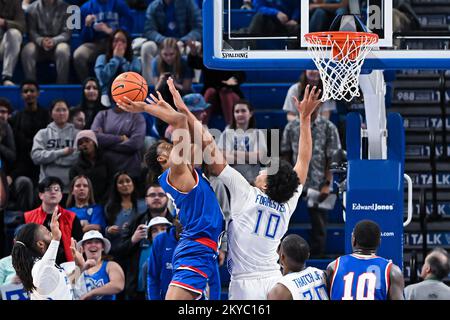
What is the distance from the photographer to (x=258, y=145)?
10547mm

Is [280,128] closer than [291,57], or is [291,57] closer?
[291,57]

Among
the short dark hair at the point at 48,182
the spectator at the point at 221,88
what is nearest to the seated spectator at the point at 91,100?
the spectator at the point at 221,88

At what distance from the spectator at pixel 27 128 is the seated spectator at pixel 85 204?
3.55 feet

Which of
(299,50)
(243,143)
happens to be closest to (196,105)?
(243,143)

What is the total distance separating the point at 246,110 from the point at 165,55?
4.77 ft

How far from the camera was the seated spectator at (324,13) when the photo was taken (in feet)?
37.3

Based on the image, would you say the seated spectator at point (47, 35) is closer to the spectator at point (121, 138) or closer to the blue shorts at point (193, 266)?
the spectator at point (121, 138)

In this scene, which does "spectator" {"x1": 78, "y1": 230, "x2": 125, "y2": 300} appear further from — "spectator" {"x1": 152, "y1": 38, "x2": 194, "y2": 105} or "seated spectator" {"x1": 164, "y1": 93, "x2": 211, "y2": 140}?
"spectator" {"x1": 152, "y1": 38, "x2": 194, "y2": 105}

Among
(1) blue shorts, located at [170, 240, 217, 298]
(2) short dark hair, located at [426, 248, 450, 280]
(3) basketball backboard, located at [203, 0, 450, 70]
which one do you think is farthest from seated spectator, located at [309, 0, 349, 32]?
(1) blue shorts, located at [170, 240, 217, 298]

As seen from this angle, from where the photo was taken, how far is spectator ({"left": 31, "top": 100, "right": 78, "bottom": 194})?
10734mm

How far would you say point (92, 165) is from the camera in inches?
417

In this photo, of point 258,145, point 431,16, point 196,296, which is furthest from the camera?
point 431,16
